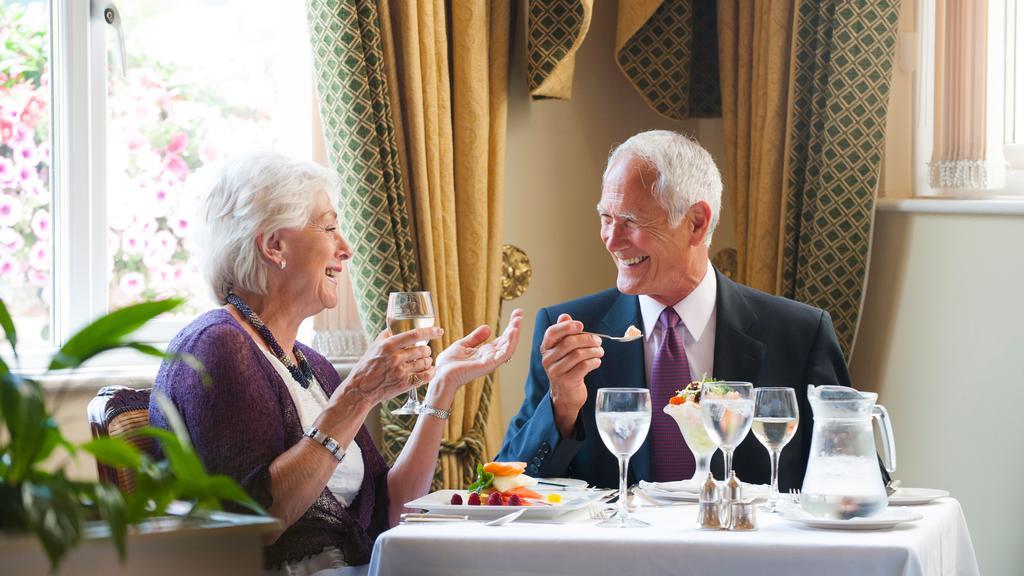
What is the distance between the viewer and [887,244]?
3.32 metres

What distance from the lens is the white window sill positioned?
9.41 feet

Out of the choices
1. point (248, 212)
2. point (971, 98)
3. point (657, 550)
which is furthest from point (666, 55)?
point (657, 550)

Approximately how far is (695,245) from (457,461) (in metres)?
1.08

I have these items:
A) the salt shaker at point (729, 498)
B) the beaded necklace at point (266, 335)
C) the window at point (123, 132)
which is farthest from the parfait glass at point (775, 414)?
the window at point (123, 132)

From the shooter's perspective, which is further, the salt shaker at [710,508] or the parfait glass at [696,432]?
the parfait glass at [696,432]

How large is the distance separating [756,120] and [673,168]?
39.2 inches

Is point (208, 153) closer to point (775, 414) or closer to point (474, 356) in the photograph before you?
point (474, 356)

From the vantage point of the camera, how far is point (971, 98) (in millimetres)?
3145

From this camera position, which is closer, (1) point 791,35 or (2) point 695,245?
(2) point 695,245

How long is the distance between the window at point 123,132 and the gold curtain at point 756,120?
125 centimetres

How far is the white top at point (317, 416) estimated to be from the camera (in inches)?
88.3

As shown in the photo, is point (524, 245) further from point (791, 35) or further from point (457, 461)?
point (791, 35)

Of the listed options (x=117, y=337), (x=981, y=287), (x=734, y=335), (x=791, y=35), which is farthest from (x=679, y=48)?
(x=117, y=337)

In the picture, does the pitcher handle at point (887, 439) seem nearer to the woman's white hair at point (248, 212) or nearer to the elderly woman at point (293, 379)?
the elderly woman at point (293, 379)
